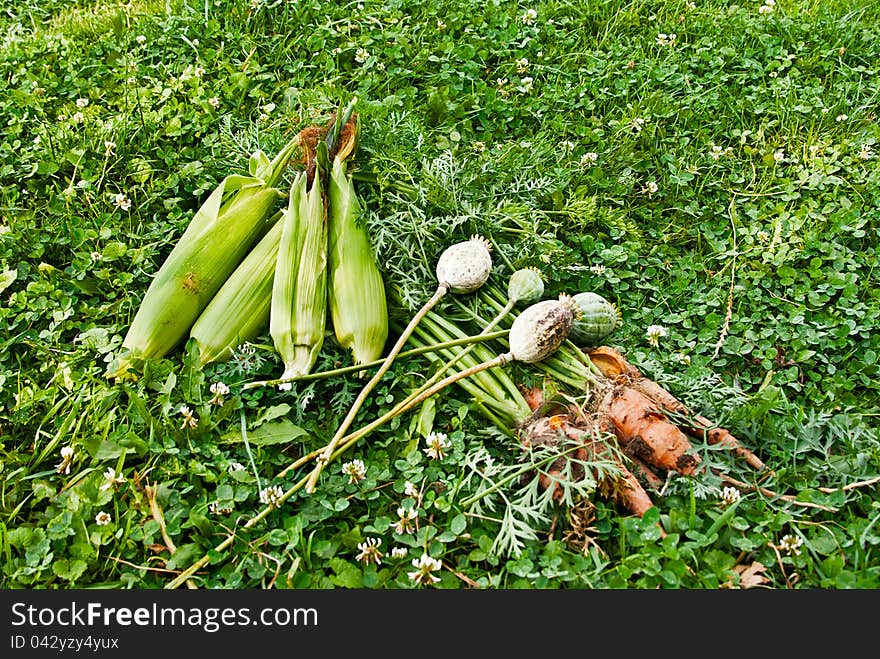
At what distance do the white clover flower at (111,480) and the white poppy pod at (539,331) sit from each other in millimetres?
1373

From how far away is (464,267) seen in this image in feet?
9.82

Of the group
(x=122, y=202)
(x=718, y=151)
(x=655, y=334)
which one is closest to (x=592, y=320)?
(x=655, y=334)

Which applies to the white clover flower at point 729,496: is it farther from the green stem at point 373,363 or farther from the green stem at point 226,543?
the green stem at point 226,543

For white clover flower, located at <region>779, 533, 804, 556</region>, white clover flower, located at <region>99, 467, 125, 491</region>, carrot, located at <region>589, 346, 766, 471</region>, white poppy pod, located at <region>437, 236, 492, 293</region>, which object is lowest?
white clover flower, located at <region>779, 533, 804, 556</region>

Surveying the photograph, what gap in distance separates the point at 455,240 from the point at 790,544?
1.62 metres

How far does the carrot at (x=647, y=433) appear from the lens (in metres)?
2.65

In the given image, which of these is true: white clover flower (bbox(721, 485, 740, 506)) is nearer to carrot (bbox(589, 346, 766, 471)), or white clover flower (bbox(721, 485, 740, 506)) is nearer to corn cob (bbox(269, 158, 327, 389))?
carrot (bbox(589, 346, 766, 471))

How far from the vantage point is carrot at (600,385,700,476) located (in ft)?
8.68

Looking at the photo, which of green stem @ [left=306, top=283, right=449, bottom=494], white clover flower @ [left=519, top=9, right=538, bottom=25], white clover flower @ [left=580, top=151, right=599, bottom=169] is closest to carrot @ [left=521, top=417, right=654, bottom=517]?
green stem @ [left=306, top=283, right=449, bottom=494]

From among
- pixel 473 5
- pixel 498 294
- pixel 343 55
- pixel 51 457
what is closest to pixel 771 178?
pixel 498 294

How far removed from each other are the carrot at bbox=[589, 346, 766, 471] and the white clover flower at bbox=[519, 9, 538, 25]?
261 cm

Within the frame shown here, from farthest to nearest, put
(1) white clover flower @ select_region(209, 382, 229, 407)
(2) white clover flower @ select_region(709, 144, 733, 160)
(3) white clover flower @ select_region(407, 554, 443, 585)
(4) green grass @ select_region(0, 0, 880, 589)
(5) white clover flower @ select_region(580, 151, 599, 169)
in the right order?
(2) white clover flower @ select_region(709, 144, 733, 160) → (5) white clover flower @ select_region(580, 151, 599, 169) → (1) white clover flower @ select_region(209, 382, 229, 407) → (4) green grass @ select_region(0, 0, 880, 589) → (3) white clover flower @ select_region(407, 554, 443, 585)

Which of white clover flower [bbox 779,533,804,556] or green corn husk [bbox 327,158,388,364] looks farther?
green corn husk [bbox 327,158,388,364]

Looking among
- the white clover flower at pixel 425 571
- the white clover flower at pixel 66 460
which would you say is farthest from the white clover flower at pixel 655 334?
the white clover flower at pixel 66 460
